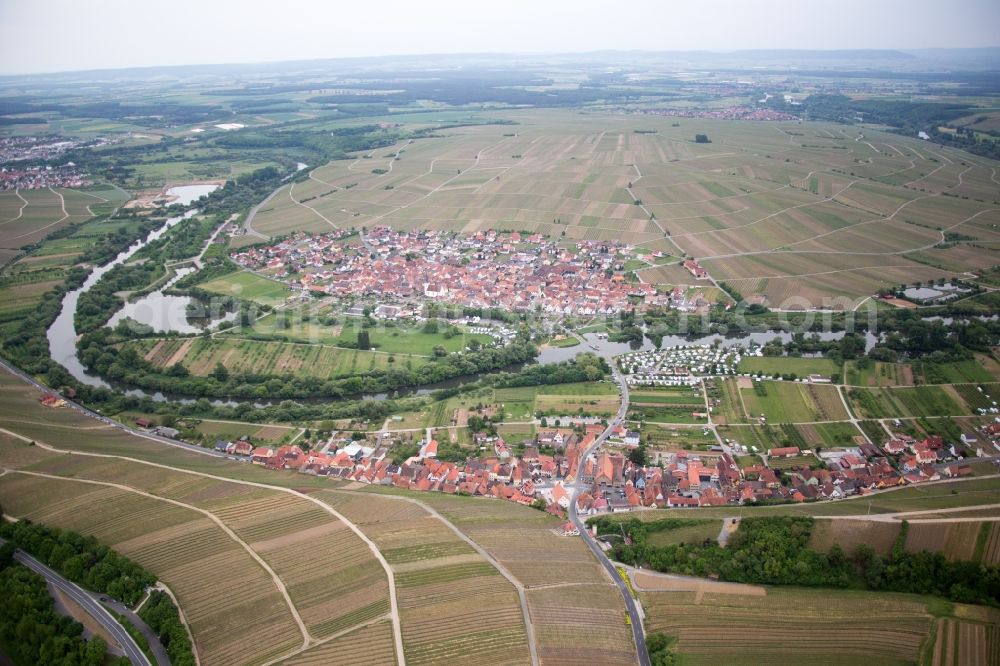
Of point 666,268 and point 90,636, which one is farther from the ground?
point 666,268

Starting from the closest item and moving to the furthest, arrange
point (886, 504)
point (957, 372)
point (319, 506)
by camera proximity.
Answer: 1. point (886, 504)
2. point (319, 506)
3. point (957, 372)

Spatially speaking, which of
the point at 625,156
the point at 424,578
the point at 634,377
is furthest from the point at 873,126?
the point at 424,578

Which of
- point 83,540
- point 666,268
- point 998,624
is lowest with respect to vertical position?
point 998,624

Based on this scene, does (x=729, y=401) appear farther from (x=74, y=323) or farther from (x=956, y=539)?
(x=74, y=323)

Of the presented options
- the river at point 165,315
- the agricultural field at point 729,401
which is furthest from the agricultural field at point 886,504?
the river at point 165,315

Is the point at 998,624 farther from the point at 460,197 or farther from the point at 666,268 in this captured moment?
the point at 460,197

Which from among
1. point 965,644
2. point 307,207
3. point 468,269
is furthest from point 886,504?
A: point 307,207
